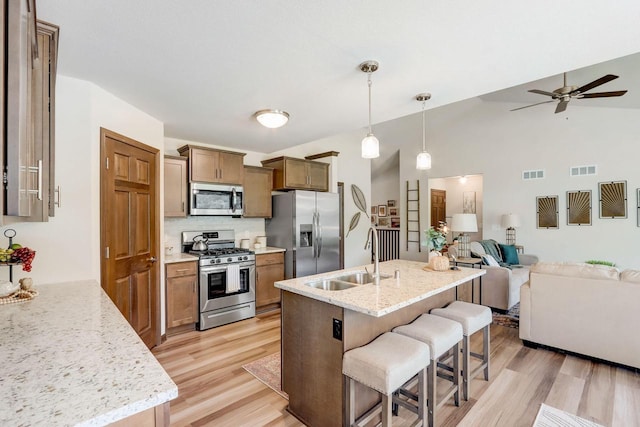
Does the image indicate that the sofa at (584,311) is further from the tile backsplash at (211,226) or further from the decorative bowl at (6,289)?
the decorative bowl at (6,289)

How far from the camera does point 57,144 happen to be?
7.15 feet

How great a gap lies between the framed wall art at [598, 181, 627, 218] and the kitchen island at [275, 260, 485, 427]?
504 centimetres

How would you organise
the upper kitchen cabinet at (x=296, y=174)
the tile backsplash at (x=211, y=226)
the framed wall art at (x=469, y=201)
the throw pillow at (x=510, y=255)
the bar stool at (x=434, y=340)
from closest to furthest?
the bar stool at (x=434, y=340) < the tile backsplash at (x=211, y=226) < the upper kitchen cabinet at (x=296, y=174) < the throw pillow at (x=510, y=255) < the framed wall art at (x=469, y=201)

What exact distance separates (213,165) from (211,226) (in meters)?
0.91

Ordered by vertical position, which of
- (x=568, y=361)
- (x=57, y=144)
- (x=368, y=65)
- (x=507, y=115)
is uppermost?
(x=507, y=115)

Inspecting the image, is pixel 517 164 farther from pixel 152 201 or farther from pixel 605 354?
pixel 152 201

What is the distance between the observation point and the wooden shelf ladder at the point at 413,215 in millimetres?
A: 7992

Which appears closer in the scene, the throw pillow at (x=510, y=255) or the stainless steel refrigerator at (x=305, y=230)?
the stainless steel refrigerator at (x=305, y=230)

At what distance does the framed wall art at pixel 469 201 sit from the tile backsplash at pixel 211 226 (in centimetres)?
646

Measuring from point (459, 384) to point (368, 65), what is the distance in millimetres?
2365

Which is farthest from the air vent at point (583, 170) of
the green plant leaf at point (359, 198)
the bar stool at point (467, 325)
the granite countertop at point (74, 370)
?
the granite countertop at point (74, 370)

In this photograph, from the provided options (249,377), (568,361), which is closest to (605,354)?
(568,361)

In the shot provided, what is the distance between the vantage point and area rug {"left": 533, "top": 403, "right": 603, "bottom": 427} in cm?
202

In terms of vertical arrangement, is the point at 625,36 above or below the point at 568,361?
above
